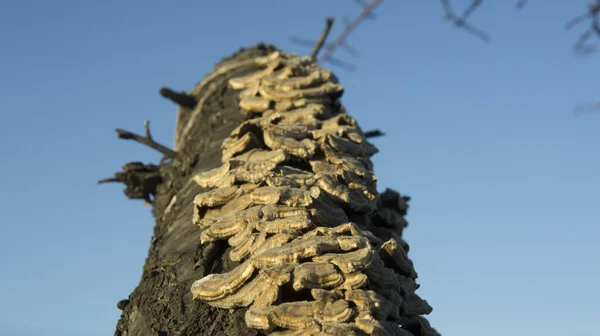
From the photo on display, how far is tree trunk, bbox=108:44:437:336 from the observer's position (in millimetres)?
2615

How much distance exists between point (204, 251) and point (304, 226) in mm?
467

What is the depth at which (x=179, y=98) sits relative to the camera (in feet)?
18.1

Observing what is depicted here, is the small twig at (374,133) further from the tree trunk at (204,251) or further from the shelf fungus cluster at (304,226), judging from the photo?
the shelf fungus cluster at (304,226)

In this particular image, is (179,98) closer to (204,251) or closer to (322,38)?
(322,38)

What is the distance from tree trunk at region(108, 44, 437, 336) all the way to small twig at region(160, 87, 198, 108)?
1.82ft

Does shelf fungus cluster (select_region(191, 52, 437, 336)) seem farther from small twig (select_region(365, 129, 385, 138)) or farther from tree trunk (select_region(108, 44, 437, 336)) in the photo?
small twig (select_region(365, 129, 385, 138))

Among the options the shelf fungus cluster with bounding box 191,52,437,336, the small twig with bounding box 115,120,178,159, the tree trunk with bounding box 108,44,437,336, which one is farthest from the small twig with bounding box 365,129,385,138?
the small twig with bounding box 115,120,178,159

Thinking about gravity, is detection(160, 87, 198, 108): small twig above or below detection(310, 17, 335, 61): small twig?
below

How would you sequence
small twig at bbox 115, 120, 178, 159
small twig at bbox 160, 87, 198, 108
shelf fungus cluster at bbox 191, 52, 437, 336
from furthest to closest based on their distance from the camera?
small twig at bbox 160, 87, 198, 108, small twig at bbox 115, 120, 178, 159, shelf fungus cluster at bbox 191, 52, 437, 336

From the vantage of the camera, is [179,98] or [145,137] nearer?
[145,137]

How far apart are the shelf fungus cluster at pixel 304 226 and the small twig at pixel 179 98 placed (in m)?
1.26

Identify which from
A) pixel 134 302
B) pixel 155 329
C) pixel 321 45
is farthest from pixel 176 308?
pixel 321 45

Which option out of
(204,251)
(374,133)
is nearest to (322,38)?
(374,133)

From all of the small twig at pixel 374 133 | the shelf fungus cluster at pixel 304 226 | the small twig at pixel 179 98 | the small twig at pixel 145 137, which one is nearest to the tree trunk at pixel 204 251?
the shelf fungus cluster at pixel 304 226
